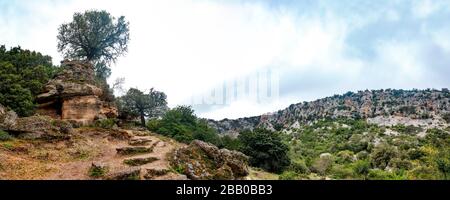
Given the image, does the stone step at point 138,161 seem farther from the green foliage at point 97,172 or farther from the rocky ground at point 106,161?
the green foliage at point 97,172

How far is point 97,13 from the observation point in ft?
131

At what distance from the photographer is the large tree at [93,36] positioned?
38.8 m

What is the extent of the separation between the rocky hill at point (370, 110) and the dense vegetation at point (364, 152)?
641 centimetres

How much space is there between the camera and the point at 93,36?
3912cm

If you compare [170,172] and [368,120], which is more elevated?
[368,120]

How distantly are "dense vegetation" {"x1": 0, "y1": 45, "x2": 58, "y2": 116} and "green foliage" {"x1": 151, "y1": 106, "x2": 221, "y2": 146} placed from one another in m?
9.70

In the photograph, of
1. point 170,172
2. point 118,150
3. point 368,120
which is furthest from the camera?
point 368,120

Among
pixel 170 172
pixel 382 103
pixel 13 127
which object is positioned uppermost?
pixel 382 103

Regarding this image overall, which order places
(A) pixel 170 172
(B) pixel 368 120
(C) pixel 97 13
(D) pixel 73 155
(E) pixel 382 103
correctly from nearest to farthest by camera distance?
(A) pixel 170 172 → (D) pixel 73 155 → (C) pixel 97 13 → (B) pixel 368 120 → (E) pixel 382 103

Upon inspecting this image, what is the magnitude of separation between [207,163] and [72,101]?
518 inches

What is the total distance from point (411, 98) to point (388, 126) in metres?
26.2
